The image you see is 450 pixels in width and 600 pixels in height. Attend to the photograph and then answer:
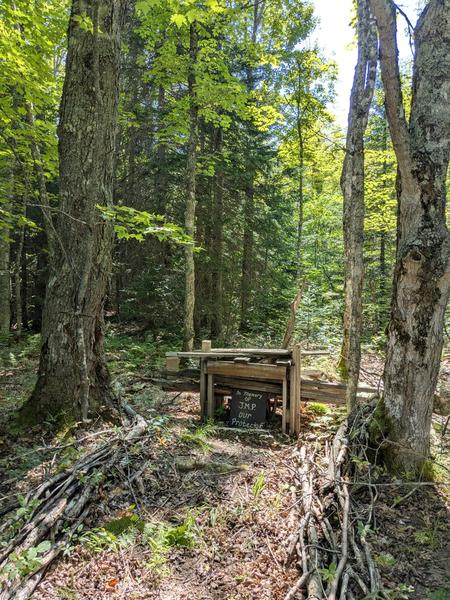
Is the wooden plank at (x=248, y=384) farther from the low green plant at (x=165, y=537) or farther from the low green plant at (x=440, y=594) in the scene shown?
the low green plant at (x=440, y=594)

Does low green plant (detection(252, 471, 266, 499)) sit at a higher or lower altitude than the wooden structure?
lower

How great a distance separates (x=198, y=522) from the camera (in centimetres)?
341

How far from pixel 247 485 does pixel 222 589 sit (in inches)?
53.6

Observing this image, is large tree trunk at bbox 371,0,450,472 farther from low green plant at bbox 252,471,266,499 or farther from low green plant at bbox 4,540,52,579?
low green plant at bbox 4,540,52,579

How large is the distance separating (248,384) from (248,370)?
31cm

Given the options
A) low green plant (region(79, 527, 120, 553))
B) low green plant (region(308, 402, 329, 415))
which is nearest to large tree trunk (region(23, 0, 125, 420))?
low green plant (region(79, 527, 120, 553))

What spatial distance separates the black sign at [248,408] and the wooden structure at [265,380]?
3.9 inches

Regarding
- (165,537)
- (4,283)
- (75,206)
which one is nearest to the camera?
(165,537)

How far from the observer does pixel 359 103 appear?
20.9ft

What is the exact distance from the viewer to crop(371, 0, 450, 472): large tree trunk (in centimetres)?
370

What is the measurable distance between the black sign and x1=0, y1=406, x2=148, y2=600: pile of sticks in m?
2.41

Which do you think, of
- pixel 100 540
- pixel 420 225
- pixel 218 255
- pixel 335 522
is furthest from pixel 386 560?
pixel 218 255

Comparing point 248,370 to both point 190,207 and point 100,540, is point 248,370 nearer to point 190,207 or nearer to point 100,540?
point 100,540

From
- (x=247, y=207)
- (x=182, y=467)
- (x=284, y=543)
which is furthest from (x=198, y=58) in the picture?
(x=284, y=543)
